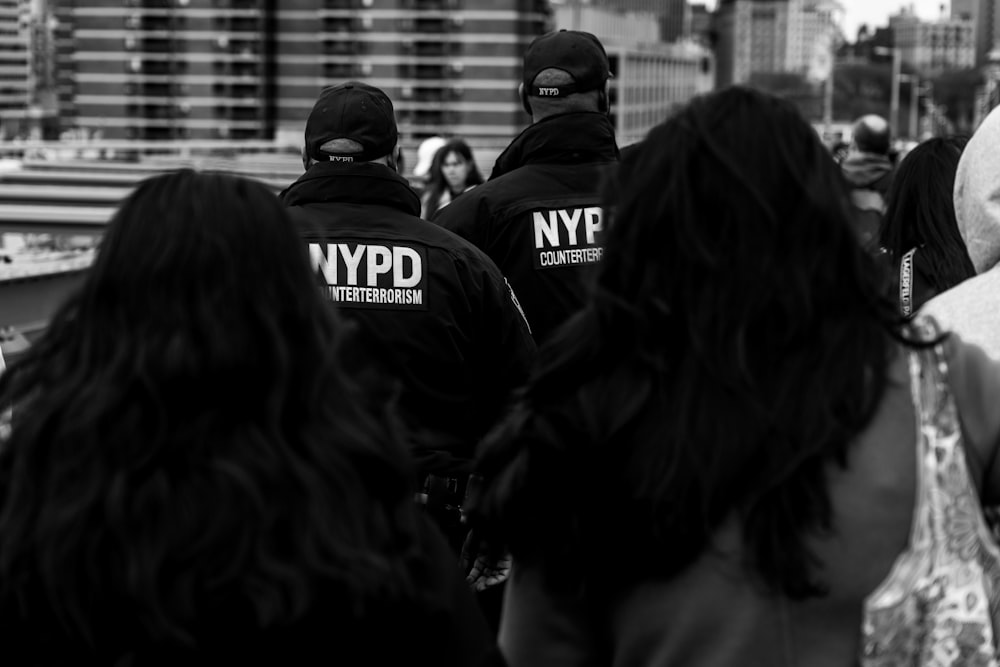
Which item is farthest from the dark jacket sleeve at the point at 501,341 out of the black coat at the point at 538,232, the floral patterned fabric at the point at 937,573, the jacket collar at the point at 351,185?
the floral patterned fabric at the point at 937,573

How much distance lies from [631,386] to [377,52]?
367 ft

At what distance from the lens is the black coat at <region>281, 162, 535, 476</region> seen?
4180 millimetres

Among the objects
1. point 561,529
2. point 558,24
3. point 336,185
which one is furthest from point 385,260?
point 558,24

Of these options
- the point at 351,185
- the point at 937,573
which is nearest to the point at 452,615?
the point at 937,573

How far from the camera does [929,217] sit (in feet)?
16.0

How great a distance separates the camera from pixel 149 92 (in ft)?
372

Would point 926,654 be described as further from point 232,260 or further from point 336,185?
point 336,185

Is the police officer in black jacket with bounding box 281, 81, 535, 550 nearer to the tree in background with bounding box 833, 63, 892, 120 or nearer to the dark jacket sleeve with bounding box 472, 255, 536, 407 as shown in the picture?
the dark jacket sleeve with bounding box 472, 255, 536, 407

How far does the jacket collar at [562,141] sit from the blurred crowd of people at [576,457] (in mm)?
2853

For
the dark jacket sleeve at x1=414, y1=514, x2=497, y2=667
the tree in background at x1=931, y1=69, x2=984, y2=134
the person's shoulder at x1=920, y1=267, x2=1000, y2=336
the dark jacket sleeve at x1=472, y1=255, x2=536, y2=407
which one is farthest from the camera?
the tree in background at x1=931, y1=69, x2=984, y2=134

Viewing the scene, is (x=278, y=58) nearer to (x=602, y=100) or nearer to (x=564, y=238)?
(x=602, y=100)

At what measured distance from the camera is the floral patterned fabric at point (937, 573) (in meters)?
2.06

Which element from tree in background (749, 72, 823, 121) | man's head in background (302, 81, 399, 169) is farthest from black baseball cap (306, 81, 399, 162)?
tree in background (749, 72, 823, 121)

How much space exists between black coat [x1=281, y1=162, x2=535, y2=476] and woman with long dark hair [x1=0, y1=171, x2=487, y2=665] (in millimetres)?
2143
